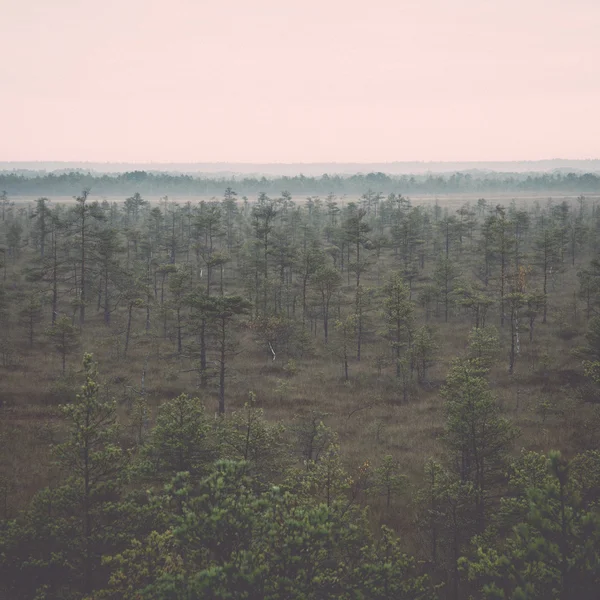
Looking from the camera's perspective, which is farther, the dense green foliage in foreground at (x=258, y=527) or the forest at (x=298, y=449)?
the forest at (x=298, y=449)

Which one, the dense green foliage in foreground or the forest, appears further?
the forest

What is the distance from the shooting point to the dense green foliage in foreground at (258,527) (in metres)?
8.22

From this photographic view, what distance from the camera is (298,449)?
2347cm

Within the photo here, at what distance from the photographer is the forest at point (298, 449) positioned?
8.91m

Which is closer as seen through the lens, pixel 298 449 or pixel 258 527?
pixel 258 527

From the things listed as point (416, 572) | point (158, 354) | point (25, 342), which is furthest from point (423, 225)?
point (416, 572)

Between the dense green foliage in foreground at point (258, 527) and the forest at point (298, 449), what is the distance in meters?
0.06

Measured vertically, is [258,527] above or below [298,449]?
above

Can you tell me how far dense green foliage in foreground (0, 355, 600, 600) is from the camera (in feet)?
27.0

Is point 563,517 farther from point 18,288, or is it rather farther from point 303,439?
point 18,288

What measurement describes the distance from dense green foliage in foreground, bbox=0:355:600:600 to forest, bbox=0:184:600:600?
62 mm

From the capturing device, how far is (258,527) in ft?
29.7

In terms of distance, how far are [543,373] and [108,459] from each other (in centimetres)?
3383

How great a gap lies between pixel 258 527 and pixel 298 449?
1476 centimetres
